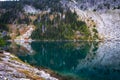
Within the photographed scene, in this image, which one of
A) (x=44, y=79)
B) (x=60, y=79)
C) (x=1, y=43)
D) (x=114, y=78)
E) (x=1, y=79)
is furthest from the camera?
(x=1, y=43)

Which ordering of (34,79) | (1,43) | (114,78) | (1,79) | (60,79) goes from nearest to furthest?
(1,79) → (34,79) → (60,79) → (114,78) → (1,43)

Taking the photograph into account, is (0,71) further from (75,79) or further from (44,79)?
(75,79)

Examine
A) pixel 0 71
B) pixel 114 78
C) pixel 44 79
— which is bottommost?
pixel 114 78

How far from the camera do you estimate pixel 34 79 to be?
2146 inches

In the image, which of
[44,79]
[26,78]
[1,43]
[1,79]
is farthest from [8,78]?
[1,43]

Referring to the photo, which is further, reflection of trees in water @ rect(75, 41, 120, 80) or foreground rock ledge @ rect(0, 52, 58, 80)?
reflection of trees in water @ rect(75, 41, 120, 80)

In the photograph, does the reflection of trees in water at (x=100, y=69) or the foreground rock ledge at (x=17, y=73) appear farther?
the reflection of trees in water at (x=100, y=69)

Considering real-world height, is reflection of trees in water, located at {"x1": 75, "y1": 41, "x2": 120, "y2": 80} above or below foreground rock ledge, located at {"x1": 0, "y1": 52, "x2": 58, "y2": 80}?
below

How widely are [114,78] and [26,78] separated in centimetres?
3346

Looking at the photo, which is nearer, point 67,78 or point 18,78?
point 18,78

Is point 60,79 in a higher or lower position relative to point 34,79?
lower

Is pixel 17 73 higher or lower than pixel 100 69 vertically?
higher

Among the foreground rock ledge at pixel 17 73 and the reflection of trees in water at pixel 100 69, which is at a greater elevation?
the foreground rock ledge at pixel 17 73

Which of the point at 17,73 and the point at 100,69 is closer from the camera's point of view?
the point at 17,73
